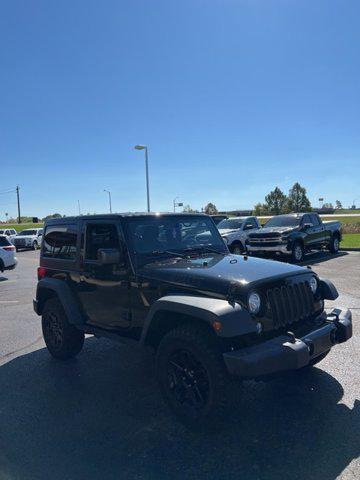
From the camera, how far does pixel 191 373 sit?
346 centimetres

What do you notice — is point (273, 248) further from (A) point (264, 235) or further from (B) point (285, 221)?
(B) point (285, 221)

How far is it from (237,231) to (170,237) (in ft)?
45.2

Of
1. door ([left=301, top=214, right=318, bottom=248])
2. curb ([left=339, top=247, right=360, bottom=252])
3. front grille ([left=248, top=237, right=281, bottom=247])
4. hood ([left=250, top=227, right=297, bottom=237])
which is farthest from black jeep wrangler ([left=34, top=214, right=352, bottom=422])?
curb ([left=339, top=247, right=360, bottom=252])

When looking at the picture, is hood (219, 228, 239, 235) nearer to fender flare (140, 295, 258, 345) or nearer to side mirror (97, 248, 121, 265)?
side mirror (97, 248, 121, 265)

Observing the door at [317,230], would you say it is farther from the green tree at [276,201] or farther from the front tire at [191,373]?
the green tree at [276,201]

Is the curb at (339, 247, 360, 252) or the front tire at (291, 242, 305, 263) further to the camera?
A: the curb at (339, 247, 360, 252)

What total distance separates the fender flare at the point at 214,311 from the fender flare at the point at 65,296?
169cm

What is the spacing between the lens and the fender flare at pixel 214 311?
310 cm

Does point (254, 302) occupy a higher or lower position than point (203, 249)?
lower

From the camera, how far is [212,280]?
3.52m

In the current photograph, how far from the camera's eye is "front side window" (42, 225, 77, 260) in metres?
5.07

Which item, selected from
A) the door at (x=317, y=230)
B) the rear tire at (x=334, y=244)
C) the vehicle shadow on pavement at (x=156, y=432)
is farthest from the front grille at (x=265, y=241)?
the vehicle shadow on pavement at (x=156, y=432)

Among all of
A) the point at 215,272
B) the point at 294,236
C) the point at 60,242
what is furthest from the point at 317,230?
the point at 215,272

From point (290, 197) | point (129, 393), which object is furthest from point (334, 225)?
point (290, 197)
